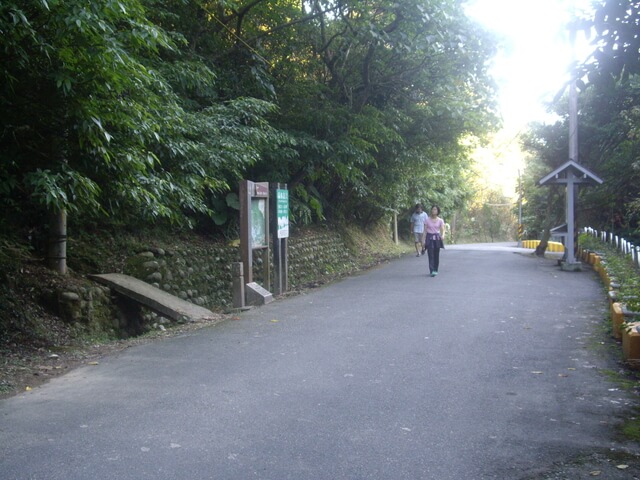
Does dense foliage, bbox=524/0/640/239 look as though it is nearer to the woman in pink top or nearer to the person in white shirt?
the woman in pink top

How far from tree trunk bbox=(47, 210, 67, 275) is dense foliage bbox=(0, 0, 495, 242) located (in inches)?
16.8

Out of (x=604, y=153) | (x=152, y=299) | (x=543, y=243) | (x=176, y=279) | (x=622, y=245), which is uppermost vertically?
(x=604, y=153)

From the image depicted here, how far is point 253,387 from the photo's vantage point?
6223mm

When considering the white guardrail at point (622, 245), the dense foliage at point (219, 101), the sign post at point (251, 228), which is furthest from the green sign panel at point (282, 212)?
the white guardrail at point (622, 245)

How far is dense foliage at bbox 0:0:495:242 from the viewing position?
6.93 m

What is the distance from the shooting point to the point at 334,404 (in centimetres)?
568

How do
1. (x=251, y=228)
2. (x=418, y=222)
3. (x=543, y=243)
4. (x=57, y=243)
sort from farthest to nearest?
(x=418, y=222), (x=543, y=243), (x=251, y=228), (x=57, y=243)

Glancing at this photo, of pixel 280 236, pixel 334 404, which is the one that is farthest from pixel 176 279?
pixel 334 404

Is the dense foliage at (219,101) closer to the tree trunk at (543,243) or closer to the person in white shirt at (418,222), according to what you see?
the person in white shirt at (418,222)

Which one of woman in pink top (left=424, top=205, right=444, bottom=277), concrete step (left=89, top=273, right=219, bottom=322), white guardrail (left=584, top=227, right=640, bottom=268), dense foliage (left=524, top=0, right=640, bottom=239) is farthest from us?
dense foliage (left=524, top=0, right=640, bottom=239)

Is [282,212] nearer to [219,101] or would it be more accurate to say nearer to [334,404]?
[219,101]

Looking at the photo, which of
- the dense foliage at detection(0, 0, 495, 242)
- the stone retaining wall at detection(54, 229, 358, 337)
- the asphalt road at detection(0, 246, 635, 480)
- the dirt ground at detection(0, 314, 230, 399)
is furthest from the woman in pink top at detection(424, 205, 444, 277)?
the dirt ground at detection(0, 314, 230, 399)

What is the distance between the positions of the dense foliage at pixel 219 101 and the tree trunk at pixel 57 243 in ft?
1.40

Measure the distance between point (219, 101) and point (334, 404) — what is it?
10230 millimetres
